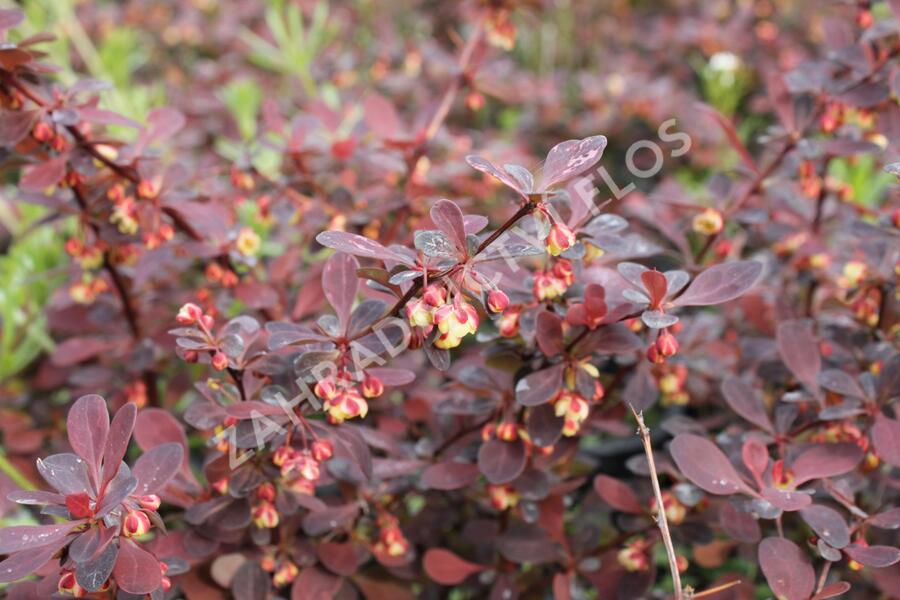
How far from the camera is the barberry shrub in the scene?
81 centimetres

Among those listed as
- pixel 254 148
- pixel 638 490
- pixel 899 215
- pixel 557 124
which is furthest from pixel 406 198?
pixel 557 124

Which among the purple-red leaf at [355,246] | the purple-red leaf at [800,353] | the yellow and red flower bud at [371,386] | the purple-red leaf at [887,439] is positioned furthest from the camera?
the purple-red leaf at [800,353]

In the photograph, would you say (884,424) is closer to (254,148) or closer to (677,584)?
(677,584)

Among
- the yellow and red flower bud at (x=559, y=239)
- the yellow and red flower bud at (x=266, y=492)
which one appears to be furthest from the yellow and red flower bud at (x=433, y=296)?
the yellow and red flower bud at (x=266, y=492)

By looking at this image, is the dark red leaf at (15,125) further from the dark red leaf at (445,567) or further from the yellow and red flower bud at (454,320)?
the dark red leaf at (445,567)

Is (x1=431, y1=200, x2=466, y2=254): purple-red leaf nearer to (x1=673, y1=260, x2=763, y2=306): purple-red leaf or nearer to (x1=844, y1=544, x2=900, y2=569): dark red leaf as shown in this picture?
(x1=673, y1=260, x2=763, y2=306): purple-red leaf

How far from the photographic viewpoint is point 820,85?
122cm

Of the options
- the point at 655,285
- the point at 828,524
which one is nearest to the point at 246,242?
the point at 655,285

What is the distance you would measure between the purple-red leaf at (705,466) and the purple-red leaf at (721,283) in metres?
0.17

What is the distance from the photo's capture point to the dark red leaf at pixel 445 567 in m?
1.08

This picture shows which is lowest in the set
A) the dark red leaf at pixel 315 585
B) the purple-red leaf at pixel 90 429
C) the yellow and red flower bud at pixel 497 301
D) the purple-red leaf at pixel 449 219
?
the dark red leaf at pixel 315 585

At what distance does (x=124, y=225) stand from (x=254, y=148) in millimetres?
298

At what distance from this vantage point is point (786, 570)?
0.87 metres

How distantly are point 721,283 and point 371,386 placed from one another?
38 cm
